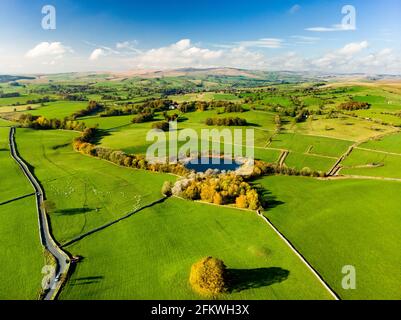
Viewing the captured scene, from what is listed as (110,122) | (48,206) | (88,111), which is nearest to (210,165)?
(48,206)

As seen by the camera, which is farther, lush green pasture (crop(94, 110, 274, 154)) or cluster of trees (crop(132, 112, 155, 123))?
cluster of trees (crop(132, 112, 155, 123))

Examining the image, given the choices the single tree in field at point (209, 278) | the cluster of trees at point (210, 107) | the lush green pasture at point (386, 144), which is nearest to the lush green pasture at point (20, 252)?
the single tree in field at point (209, 278)

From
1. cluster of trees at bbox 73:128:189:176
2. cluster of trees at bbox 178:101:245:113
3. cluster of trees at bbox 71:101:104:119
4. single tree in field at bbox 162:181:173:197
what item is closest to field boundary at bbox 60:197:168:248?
single tree in field at bbox 162:181:173:197

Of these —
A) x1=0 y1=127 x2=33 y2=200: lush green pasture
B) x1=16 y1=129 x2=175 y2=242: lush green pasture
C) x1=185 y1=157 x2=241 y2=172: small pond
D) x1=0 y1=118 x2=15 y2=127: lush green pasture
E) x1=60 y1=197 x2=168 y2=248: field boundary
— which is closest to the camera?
x1=60 y1=197 x2=168 y2=248: field boundary

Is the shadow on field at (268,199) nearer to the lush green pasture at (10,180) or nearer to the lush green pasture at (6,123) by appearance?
the lush green pasture at (10,180)

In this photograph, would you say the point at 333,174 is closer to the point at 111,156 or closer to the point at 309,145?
the point at 309,145

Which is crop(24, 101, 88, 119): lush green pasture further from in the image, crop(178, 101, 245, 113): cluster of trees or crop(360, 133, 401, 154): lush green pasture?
crop(360, 133, 401, 154): lush green pasture

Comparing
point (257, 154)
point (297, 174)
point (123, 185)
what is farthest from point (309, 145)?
point (123, 185)
